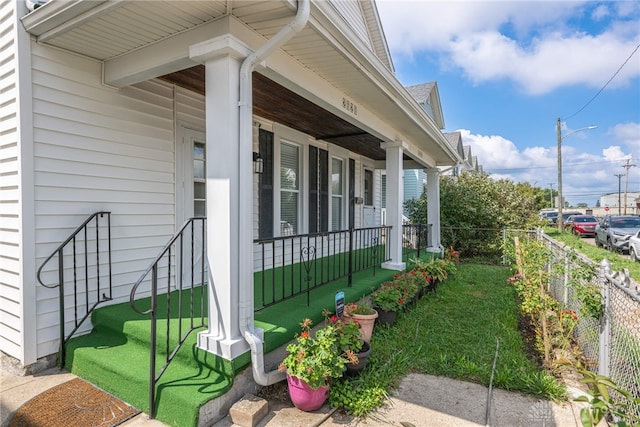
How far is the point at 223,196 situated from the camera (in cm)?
245

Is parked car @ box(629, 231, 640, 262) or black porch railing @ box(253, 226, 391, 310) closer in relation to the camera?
black porch railing @ box(253, 226, 391, 310)

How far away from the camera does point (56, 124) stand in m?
2.81

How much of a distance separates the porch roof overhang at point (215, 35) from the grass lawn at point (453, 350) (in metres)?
2.70

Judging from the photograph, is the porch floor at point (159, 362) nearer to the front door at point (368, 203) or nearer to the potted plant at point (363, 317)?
the potted plant at point (363, 317)

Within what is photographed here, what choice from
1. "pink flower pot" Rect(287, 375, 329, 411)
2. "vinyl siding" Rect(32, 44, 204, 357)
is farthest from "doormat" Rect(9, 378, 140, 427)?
"pink flower pot" Rect(287, 375, 329, 411)

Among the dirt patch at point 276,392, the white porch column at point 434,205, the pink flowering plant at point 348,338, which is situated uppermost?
the white porch column at point 434,205

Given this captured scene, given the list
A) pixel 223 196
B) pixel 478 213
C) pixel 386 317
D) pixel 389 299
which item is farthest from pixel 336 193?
pixel 478 213

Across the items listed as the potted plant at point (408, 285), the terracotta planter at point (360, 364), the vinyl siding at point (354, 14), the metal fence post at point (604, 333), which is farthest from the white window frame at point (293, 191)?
the metal fence post at point (604, 333)

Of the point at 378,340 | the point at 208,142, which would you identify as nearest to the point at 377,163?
the point at 378,340

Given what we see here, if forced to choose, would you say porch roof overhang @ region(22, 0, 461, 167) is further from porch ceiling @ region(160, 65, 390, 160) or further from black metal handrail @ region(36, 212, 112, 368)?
black metal handrail @ region(36, 212, 112, 368)

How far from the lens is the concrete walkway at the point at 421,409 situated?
2.35 m

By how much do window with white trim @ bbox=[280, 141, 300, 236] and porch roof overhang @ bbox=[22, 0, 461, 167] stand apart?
1.51 m

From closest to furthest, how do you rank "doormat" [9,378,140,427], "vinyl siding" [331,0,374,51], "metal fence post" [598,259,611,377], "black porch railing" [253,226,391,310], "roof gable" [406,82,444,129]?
"doormat" [9,378,140,427] → "metal fence post" [598,259,611,377] → "black porch railing" [253,226,391,310] → "vinyl siding" [331,0,374,51] → "roof gable" [406,82,444,129]

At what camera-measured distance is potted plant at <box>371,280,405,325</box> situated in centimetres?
408
